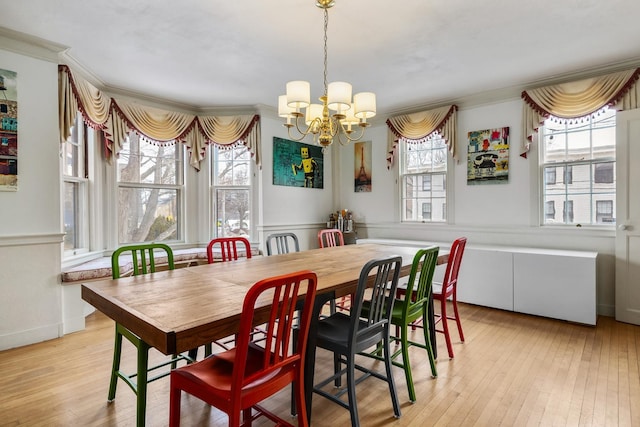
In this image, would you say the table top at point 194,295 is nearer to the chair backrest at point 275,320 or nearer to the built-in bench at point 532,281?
the chair backrest at point 275,320

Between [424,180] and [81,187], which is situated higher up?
[424,180]

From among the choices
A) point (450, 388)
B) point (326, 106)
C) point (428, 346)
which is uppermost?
point (326, 106)

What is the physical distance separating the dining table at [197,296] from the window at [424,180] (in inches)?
92.5

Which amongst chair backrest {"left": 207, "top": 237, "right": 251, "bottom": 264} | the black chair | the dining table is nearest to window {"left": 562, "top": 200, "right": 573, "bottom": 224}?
the dining table

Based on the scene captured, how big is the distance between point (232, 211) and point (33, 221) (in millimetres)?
2320

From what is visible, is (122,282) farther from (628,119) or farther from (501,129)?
(628,119)

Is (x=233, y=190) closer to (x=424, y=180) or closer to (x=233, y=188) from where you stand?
(x=233, y=188)

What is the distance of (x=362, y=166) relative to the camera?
5473mm

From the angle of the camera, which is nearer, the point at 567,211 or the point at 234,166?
the point at 567,211

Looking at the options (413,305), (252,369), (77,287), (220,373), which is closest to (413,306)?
(413,305)

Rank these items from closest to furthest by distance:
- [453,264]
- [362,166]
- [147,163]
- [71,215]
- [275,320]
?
1. [275,320]
2. [453,264]
3. [71,215]
4. [147,163]
5. [362,166]

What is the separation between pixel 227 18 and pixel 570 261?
375 centimetres

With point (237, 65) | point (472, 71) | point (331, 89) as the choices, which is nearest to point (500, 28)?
point (472, 71)

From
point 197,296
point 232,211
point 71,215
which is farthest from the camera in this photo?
point 232,211
